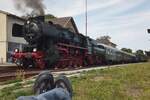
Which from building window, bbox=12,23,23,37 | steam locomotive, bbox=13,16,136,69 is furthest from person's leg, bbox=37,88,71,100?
building window, bbox=12,23,23,37

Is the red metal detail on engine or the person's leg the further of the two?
the red metal detail on engine

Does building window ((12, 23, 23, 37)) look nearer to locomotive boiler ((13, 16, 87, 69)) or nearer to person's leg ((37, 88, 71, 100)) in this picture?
locomotive boiler ((13, 16, 87, 69))

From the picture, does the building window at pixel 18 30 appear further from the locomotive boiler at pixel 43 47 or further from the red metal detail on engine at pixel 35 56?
the red metal detail on engine at pixel 35 56

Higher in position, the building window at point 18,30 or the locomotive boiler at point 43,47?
the building window at point 18,30

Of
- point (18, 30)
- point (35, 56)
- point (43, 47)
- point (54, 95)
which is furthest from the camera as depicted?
point (18, 30)

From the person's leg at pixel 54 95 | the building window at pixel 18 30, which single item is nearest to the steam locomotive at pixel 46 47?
the building window at pixel 18 30

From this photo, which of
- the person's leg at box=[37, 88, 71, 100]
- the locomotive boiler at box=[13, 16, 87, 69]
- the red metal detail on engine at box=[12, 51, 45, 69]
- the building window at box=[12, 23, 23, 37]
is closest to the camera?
the person's leg at box=[37, 88, 71, 100]

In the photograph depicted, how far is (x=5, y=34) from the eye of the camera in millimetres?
49031

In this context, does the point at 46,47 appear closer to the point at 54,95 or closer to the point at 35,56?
the point at 35,56

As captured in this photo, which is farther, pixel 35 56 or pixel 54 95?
pixel 35 56

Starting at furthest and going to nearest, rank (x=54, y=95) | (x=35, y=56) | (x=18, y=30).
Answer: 1. (x=18, y=30)
2. (x=35, y=56)
3. (x=54, y=95)

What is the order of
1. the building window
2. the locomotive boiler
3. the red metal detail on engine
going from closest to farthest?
the red metal detail on engine
the locomotive boiler
the building window

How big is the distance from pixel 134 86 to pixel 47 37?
1486cm

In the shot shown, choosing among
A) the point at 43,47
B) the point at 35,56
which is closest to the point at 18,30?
the point at 43,47
